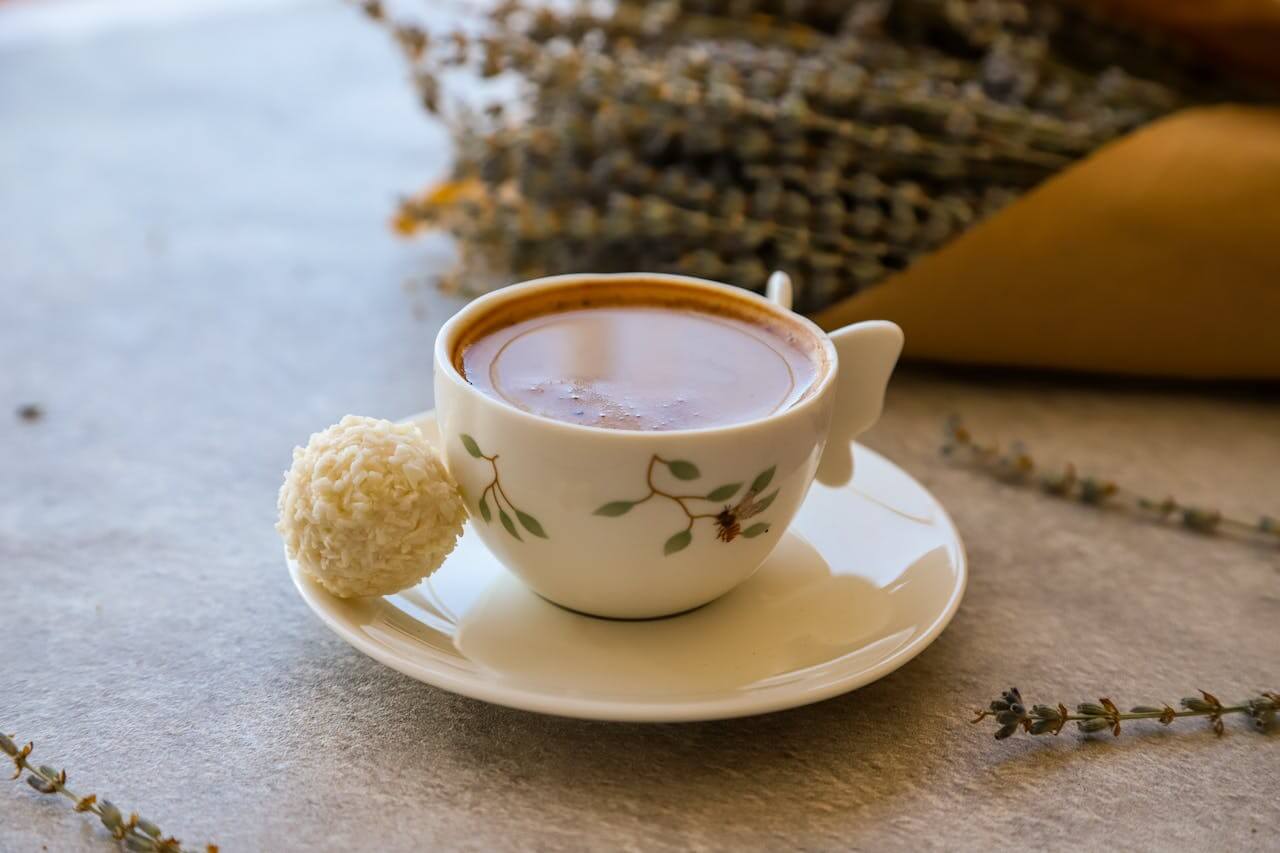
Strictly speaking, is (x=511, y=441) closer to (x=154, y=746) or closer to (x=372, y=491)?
(x=372, y=491)

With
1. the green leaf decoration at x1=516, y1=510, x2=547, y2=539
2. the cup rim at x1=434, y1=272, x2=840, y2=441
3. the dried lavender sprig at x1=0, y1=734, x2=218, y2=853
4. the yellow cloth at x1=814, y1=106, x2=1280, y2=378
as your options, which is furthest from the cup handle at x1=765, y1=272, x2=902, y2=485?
the dried lavender sprig at x1=0, y1=734, x2=218, y2=853

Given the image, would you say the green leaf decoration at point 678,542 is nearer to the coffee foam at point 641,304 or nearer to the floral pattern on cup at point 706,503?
the floral pattern on cup at point 706,503

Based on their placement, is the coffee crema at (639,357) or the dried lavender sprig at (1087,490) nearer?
the coffee crema at (639,357)

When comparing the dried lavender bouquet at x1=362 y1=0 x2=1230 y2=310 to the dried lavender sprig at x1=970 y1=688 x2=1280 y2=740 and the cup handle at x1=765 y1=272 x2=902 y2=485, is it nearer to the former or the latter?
the cup handle at x1=765 y1=272 x2=902 y2=485

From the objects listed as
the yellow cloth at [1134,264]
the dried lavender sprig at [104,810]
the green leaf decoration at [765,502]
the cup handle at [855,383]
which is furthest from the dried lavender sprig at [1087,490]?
the dried lavender sprig at [104,810]

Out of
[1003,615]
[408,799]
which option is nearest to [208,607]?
[408,799]

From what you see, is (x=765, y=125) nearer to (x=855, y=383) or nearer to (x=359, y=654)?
(x=855, y=383)
